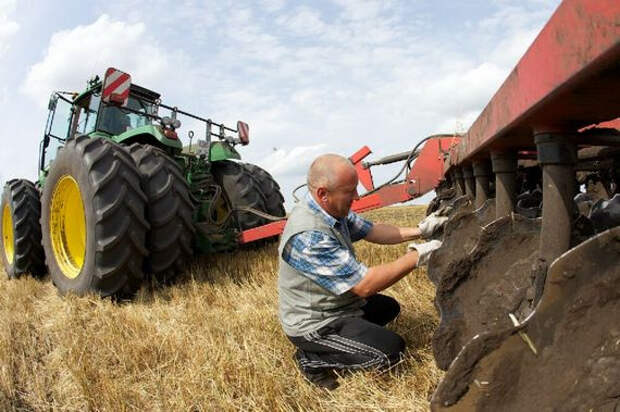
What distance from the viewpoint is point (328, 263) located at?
2107mm

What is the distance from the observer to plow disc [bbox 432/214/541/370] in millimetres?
1608

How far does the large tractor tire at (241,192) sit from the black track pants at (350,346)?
9.82ft

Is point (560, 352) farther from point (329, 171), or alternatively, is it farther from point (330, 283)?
point (329, 171)

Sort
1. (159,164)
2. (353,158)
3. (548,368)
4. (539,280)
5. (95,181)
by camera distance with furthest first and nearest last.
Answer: (353,158) < (159,164) < (95,181) < (539,280) < (548,368)

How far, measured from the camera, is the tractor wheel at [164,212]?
3770 millimetres

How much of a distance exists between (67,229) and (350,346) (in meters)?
3.23

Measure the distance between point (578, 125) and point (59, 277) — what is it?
3969 millimetres

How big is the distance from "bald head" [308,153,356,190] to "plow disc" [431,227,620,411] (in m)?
1.17

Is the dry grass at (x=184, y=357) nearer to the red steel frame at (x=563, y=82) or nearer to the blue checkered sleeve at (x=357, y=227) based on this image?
the blue checkered sleeve at (x=357, y=227)

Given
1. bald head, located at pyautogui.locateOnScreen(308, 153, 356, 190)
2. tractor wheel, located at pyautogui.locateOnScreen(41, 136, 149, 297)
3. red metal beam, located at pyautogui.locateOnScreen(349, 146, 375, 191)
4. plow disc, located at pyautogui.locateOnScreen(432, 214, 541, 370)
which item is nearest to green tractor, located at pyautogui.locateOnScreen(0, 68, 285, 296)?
tractor wheel, located at pyautogui.locateOnScreen(41, 136, 149, 297)

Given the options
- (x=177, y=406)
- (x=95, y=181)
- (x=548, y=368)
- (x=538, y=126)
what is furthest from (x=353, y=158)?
(x=548, y=368)

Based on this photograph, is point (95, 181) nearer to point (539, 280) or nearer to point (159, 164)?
point (159, 164)

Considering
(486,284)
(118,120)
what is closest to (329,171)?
(486,284)

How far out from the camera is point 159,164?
390 cm
